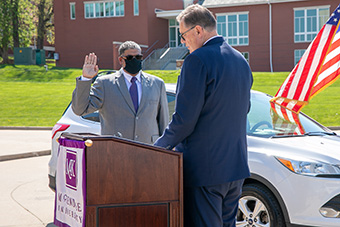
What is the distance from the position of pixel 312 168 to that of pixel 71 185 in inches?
105

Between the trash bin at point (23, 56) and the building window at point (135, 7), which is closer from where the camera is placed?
the building window at point (135, 7)

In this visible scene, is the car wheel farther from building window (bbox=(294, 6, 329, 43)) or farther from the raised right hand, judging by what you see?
building window (bbox=(294, 6, 329, 43))

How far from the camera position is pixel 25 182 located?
9406mm

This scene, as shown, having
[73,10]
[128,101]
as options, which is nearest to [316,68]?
[128,101]

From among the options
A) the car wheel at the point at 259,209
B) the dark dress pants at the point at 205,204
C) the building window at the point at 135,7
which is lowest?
the car wheel at the point at 259,209

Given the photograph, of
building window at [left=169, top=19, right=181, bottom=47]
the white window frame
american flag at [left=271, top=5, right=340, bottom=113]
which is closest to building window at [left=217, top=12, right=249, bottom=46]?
building window at [left=169, top=19, right=181, bottom=47]

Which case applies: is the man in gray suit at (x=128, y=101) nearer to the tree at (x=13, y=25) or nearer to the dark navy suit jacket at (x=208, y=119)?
the dark navy suit jacket at (x=208, y=119)

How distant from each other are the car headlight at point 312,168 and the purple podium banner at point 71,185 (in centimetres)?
249

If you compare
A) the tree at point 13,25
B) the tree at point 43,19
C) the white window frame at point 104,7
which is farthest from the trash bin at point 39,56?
the tree at point 43,19

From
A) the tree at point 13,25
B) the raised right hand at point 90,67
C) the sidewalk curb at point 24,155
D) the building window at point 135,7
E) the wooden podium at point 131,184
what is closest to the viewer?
the wooden podium at point 131,184

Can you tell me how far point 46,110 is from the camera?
23328mm

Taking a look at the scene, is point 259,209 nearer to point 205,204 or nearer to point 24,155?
point 205,204

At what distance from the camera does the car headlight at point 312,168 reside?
4.93 m

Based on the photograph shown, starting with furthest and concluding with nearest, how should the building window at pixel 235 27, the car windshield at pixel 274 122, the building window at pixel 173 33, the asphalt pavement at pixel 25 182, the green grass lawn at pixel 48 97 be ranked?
1. the building window at pixel 173 33
2. the building window at pixel 235 27
3. the green grass lawn at pixel 48 97
4. the asphalt pavement at pixel 25 182
5. the car windshield at pixel 274 122
